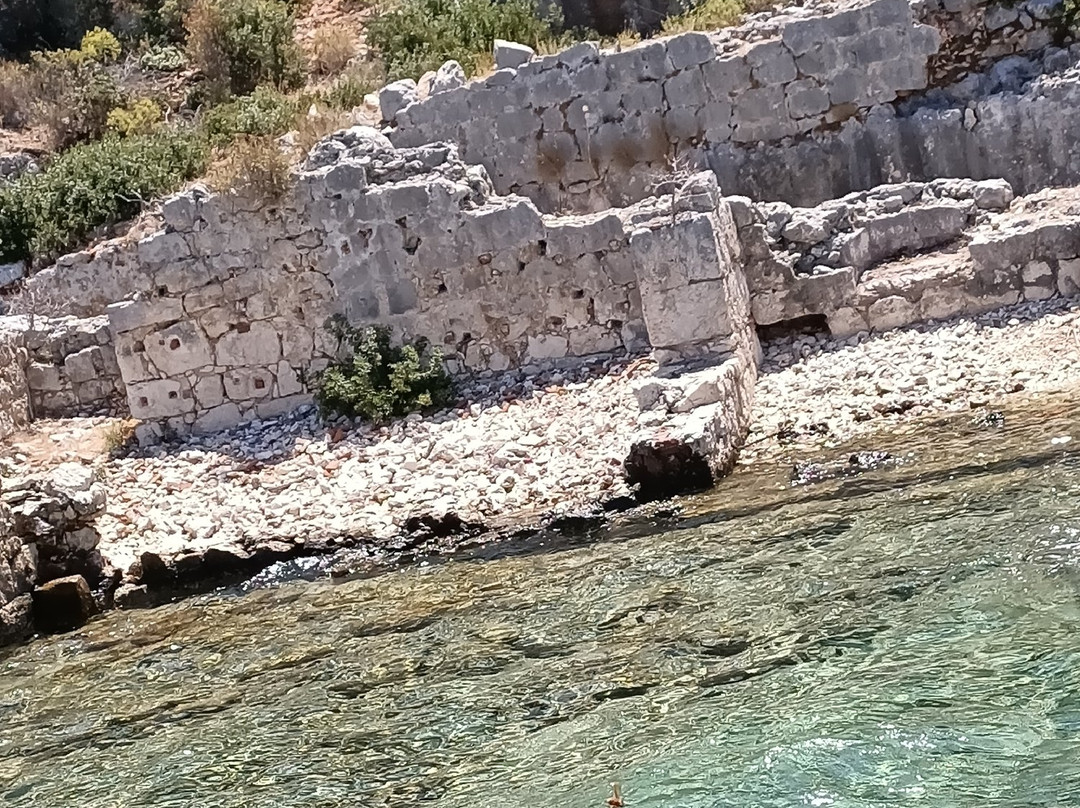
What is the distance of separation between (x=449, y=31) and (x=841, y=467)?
979 cm

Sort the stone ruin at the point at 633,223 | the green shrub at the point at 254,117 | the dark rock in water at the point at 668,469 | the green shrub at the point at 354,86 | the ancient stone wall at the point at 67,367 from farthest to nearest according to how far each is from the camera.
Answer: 1. the green shrub at the point at 354,86
2. the green shrub at the point at 254,117
3. the ancient stone wall at the point at 67,367
4. the stone ruin at the point at 633,223
5. the dark rock in water at the point at 668,469

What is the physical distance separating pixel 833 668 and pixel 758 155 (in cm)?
902

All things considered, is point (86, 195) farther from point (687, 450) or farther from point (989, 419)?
point (989, 419)

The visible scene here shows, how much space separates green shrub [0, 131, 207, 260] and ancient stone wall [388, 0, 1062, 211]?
8.75 feet

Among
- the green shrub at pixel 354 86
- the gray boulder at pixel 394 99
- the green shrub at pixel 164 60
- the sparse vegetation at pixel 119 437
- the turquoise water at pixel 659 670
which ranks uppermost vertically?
the green shrub at pixel 164 60

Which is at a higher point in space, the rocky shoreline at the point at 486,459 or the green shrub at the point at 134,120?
the green shrub at the point at 134,120

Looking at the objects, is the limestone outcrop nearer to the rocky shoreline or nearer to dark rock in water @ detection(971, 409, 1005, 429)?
the rocky shoreline

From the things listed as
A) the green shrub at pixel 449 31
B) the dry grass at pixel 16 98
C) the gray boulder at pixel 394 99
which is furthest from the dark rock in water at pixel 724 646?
the dry grass at pixel 16 98

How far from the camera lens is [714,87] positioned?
42.6 ft

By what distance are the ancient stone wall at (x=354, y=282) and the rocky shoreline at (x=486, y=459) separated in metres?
0.67

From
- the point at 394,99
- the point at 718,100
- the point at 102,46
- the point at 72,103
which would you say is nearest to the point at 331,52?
the point at 72,103

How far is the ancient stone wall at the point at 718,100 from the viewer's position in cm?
1264

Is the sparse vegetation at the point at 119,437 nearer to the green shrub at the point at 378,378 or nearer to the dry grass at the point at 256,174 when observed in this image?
the green shrub at the point at 378,378

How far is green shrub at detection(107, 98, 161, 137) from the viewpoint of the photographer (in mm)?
16156
